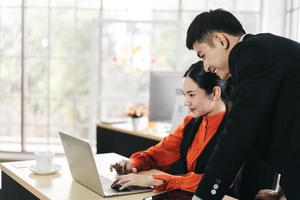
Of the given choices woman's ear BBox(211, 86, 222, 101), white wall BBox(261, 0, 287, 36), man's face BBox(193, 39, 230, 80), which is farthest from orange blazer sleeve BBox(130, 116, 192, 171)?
white wall BBox(261, 0, 287, 36)

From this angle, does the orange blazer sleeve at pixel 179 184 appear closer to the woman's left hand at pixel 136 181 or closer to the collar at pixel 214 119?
the woman's left hand at pixel 136 181

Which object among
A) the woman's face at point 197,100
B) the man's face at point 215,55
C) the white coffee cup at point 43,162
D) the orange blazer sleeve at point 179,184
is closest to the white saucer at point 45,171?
the white coffee cup at point 43,162

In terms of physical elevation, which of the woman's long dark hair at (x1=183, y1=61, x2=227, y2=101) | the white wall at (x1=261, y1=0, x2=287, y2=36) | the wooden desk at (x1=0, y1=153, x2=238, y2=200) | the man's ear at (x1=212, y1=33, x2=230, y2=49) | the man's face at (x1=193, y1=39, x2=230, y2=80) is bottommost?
the wooden desk at (x1=0, y1=153, x2=238, y2=200)

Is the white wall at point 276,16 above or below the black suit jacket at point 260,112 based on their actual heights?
above

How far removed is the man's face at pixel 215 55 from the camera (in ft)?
4.70

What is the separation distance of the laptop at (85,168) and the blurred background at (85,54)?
3647mm

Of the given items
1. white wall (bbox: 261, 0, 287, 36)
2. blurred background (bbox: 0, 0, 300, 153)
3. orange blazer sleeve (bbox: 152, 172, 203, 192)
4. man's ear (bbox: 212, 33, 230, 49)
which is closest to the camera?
man's ear (bbox: 212, 33, 230, 49)

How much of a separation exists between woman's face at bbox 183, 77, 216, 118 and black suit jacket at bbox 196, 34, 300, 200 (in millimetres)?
769

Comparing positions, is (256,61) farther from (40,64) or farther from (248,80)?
(40,64)

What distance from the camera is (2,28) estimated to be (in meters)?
5.66

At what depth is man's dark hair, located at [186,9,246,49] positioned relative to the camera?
144 centimetres

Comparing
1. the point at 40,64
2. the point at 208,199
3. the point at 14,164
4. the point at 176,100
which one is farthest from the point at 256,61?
the point at 40,64

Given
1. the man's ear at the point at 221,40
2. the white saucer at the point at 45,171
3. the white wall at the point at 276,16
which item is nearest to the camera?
the man's ear at the point at 221,40

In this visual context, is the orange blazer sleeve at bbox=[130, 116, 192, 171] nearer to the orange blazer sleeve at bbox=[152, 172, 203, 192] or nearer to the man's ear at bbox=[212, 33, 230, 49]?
the orange blazer sleeve at bbox=[152, 172, 203, 192]
